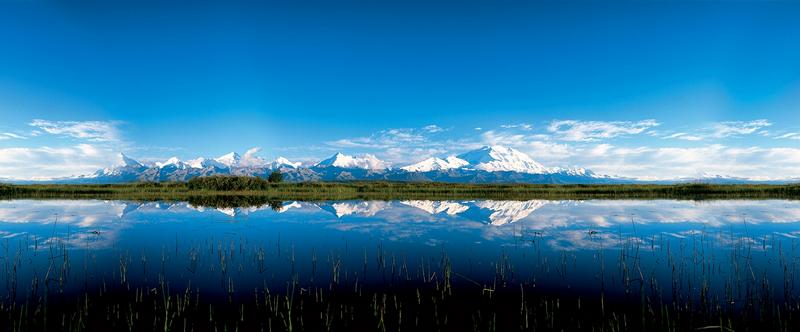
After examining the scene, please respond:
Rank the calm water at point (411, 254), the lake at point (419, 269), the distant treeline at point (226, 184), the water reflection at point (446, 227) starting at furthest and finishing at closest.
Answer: the distant treeline at point (226, 184), the water reflection at point (446, 227), the calm water at point (411, 254), the lake at point (419, 269)

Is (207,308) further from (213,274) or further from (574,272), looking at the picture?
(574,272)

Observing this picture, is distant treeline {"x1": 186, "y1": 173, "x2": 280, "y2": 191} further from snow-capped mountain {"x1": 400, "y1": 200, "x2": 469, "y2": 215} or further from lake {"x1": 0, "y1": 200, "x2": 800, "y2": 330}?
lake {"x1": 0, "y1": 200, "x2": 800, "y2": 330}

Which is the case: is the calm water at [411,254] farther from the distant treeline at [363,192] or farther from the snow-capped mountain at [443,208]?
the distant treeline at [363,192]

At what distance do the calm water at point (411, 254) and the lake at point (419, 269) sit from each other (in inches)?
3.6

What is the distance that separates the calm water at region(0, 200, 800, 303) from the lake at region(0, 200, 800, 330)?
0.30ft

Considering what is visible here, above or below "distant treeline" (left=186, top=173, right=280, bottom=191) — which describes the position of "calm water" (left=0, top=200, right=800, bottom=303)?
below

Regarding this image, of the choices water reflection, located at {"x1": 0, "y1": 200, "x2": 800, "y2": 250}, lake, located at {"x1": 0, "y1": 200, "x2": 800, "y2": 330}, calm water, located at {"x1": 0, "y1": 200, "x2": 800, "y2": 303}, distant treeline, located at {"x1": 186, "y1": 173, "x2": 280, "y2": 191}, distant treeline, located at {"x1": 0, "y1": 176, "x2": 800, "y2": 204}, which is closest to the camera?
lake, located at {"x1": 0, "y1": 200, "x2": 800, "y2": 330}

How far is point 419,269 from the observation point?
655 inches

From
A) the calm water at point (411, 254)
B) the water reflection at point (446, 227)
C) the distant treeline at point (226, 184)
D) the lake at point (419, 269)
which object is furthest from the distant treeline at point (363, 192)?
the lake at point (419, 269)

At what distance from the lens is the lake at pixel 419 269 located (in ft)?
39.0

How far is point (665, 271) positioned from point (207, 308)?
51.3 feet

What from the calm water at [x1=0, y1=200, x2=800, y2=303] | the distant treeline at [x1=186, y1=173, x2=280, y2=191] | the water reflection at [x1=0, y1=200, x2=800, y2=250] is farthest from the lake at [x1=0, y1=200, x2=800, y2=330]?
the distant treeline at [x1=186, y1=173, x2=280, y2=191]

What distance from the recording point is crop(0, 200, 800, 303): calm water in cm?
1463

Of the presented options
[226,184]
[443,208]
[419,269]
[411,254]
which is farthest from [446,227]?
[226,184]
